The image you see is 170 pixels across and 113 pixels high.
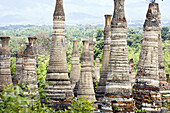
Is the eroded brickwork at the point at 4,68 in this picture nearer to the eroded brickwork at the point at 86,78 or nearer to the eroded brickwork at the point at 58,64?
the eroded brickwork at the point at 58,64

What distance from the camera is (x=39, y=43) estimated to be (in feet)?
355

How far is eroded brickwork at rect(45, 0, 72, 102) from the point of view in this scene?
27.8 meters

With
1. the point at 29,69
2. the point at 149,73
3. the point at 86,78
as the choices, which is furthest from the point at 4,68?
the point at 149,73

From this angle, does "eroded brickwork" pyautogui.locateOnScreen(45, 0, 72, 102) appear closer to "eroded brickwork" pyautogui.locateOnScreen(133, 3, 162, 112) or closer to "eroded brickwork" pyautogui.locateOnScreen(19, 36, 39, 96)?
"eroded brickwork" pyautogui.locateOnScreen(19, 36, 39, 96)

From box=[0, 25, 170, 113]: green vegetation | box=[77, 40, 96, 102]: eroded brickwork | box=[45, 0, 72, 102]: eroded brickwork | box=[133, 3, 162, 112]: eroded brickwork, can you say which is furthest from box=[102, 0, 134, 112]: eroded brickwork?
box=[77, 40, 96, 102]: eroded brickwork

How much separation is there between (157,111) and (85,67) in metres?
6.80

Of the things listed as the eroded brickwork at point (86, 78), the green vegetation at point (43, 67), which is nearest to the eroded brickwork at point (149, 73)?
the green vegetation at point (43, 67)

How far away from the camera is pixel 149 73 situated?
23453mm

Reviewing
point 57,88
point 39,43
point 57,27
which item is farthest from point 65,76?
point 39,43

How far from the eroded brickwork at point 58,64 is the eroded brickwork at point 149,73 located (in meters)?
5.23

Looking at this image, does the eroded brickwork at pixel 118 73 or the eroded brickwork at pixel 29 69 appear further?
the eroded brickwork at pixel 29 69

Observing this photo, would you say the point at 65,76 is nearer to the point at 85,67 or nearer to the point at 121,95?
the point at 85,67

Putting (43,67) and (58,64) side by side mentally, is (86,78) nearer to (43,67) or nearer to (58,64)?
(58,64)

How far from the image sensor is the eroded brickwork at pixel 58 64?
27812 millimetres
